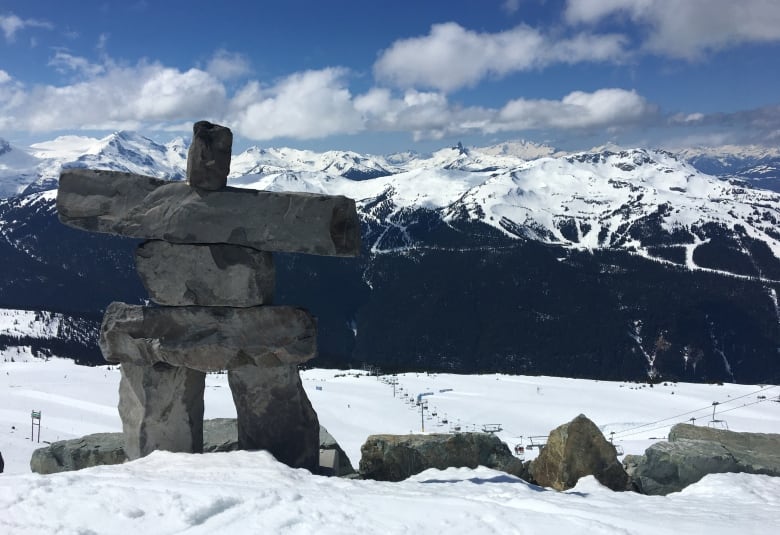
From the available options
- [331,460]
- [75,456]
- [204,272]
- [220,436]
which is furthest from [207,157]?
[75,456]

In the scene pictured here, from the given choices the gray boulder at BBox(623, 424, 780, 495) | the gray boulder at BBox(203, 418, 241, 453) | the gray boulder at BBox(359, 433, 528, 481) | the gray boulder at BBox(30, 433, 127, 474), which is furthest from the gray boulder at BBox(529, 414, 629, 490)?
the gray boulder at BBox(30, 433, 127, 474)

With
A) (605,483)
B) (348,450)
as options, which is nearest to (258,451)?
(605,483)

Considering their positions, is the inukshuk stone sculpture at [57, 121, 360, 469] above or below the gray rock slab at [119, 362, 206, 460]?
above

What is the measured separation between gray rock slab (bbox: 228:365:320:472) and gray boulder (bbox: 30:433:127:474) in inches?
122

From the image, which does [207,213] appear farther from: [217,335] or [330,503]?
[330,503]

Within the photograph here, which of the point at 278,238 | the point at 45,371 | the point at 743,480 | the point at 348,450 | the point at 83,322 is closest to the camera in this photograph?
the point at 278,238

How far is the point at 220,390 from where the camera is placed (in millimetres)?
53312


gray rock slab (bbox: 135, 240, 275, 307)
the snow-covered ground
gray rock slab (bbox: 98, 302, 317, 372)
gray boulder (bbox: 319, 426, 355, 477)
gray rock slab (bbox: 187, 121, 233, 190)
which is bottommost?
gray boulder (bbox: 319, 426, 355, 477)

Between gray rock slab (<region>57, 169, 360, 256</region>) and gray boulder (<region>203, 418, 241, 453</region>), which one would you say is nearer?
gray rock slab (<region>57, 169, 360, 256</region>)

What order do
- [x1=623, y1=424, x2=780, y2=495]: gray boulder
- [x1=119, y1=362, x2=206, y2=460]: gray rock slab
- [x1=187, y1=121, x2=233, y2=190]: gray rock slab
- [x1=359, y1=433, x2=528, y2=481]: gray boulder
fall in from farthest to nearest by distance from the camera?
[x1=359, y1=433, x2=528, y2=481]: gray boulder → [x1=623, y1=424, x2=780, y2=495]: gray boulder → [x1=119, y1=362, x2=206, y2=460]: gray rock slab → [x1=187, y1=121, x2=233, y2=190]: gray rock slab

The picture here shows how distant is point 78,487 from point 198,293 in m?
4.11

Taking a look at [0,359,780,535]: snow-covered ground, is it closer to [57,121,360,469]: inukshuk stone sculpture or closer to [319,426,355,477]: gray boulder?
[57,121,360,469]: inukshuk stone sculpture

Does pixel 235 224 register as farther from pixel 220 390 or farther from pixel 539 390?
pixel 539 390

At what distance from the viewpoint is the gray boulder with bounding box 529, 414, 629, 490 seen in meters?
11.7
